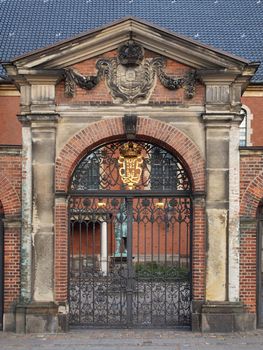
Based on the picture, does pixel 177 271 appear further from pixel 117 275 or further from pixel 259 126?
pixel 259 126

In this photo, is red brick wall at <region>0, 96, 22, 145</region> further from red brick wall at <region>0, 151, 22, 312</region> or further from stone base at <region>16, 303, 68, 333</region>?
stone base at <region>16, 303, 68, 333</region>

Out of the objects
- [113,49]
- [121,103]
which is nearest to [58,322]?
[121,103]

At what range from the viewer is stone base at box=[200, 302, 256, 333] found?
523 inches

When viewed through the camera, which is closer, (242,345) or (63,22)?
(242,345)

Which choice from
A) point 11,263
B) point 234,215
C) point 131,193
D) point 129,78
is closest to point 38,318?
point 11,263

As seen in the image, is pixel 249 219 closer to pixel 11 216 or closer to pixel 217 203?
pixel 217 203

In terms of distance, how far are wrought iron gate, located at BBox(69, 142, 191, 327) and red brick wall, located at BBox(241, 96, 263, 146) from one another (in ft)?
38.7

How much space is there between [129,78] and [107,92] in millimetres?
519

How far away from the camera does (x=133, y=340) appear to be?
1275 cm

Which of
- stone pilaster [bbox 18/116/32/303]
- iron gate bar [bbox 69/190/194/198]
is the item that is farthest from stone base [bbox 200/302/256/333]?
stone pilaster [bbox 18/116/32/303]

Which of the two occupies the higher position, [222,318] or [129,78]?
[129,78]

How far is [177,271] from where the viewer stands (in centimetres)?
1403

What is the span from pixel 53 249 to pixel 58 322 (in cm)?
141

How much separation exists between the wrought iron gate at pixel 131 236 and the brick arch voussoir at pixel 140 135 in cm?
39
